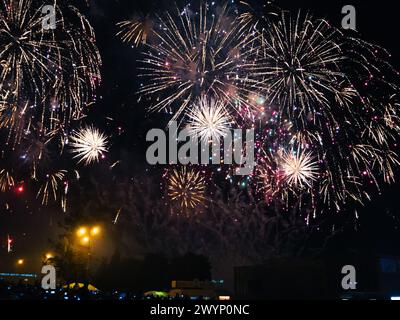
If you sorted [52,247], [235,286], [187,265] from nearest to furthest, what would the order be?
[235,286] < [52,247] < [187,265]

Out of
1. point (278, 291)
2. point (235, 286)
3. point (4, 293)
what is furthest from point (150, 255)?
point (4, 293)

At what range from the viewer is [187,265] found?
5959cm

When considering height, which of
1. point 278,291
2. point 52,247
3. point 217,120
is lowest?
point 278,291

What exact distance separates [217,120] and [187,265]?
4215cm

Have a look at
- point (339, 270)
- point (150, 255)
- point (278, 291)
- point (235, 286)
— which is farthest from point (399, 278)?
point (150, 255)
